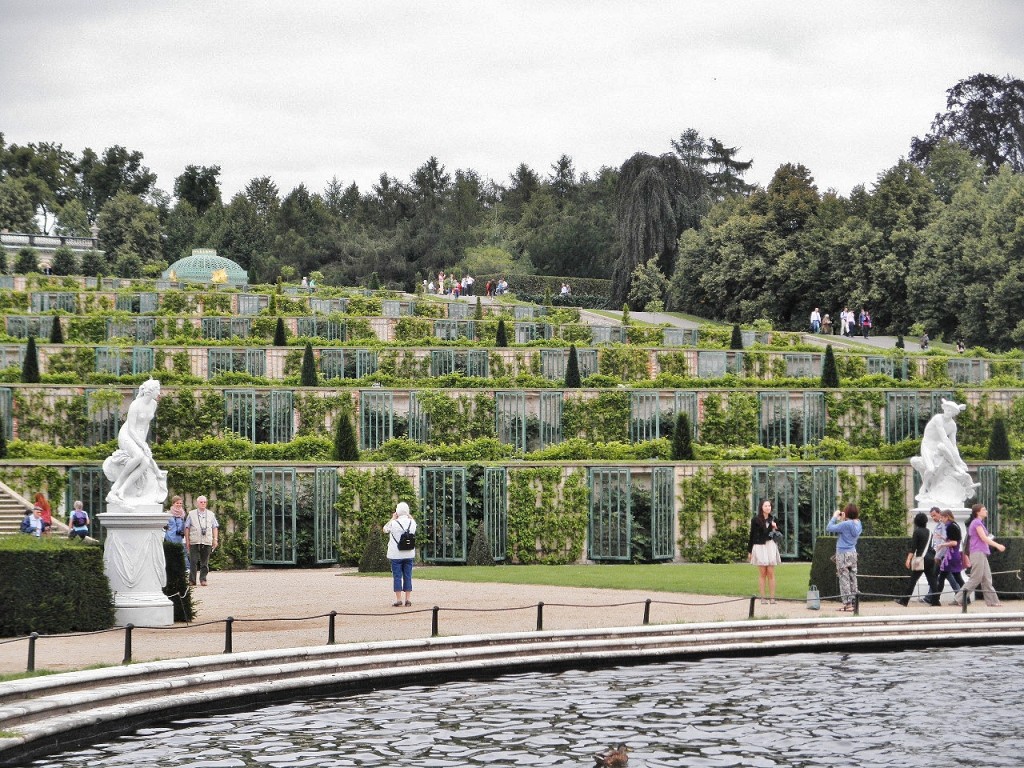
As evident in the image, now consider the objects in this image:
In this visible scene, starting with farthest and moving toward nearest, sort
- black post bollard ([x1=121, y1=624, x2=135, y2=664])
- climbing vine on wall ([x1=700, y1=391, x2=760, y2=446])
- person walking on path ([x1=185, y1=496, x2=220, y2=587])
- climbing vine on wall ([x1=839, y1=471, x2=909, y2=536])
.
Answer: climbing vine on wall ([x1=700, y1=391, x2=760, y2=446]) → climbing vine on wall ([x1=839, y1=471, x2=909, y2=536]) → person walking on path ([x1=185, y1=496, x2=220, y2=587]) → black post bollard ([x1=121, y1=624, x2=135, y2=664])

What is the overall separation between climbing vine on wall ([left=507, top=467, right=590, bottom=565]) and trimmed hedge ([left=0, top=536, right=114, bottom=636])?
1279 centimetres

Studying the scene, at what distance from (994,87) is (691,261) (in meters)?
29.2

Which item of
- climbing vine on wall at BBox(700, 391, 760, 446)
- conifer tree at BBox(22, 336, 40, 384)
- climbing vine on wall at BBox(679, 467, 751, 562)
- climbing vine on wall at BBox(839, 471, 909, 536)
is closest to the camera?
climbing vine on wall at BBox(679, 467, 751, 562)

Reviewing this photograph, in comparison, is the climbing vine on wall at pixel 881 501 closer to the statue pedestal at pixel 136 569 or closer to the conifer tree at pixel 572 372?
the conifer tree at pixel 572 372

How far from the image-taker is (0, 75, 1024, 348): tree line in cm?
6088

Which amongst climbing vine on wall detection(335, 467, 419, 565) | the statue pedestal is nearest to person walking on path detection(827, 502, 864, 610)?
the statue pedestal

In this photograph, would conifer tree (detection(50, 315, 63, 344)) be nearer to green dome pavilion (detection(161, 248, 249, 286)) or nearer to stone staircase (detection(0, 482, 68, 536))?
stone staircase (detection(0, 482, 68, 536))

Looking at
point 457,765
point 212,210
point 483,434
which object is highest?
point 212,210

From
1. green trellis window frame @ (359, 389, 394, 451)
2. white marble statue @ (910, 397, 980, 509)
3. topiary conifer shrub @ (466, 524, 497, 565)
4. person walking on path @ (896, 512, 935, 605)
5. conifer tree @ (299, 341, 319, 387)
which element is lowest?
topiary conifer shrub @ (466, 524, 497, 565)

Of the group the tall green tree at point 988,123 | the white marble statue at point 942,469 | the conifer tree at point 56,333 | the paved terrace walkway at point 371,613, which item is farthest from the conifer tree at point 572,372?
the tall green tree at point 988,123

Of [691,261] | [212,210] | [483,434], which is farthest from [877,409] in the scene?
[212,210]

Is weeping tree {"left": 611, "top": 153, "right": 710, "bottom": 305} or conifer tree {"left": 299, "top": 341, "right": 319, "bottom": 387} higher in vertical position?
weeping tree {"left": 611, "top": 153, "right": 710, "bottom": 305}

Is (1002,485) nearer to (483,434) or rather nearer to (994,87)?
(483,434)

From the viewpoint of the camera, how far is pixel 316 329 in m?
51.8
